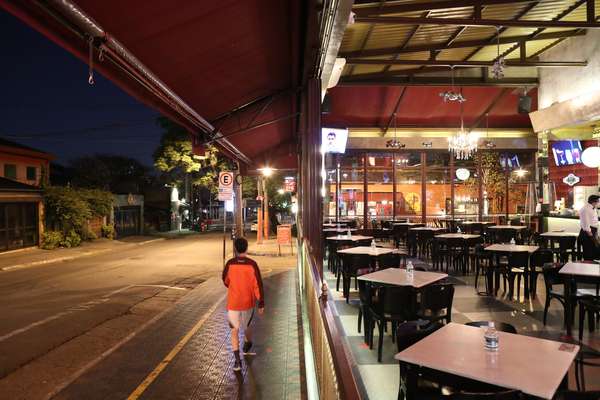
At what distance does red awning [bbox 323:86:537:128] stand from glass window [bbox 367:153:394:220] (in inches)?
79.6

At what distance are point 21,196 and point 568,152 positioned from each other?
23.9 metres

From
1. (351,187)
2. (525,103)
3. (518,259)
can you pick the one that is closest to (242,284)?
(518,259)

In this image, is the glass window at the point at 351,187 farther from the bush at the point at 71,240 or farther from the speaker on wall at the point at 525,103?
the bush at the point at 71,240

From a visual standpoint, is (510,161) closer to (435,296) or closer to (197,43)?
(435,296)

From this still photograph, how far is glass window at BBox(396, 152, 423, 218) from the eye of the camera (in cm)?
2081

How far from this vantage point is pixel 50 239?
67.8 ft

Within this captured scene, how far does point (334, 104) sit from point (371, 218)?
6012mm

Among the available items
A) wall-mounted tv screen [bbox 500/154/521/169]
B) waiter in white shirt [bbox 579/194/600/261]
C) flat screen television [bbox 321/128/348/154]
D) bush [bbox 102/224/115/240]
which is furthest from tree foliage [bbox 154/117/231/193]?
waiter in white shirt [bbox 579/194/600/261]

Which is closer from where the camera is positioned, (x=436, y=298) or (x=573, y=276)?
(x=436, y=298)

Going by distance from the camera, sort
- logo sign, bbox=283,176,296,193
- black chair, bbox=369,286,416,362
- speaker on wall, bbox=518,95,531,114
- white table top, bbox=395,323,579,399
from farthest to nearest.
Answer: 1. logo sign, bbox=283,176,296,193
2. speaker on wall, bbox=518,95,531,114
3. black chair, bbox=369,286,416,362
4. white table top, bbox=395,323,579,399

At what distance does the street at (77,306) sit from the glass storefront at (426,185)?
653 centimetres

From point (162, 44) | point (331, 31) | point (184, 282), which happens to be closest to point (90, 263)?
point (184, 282)

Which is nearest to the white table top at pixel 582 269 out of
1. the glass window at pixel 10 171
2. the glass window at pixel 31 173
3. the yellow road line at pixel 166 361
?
the yellow road line at pixel 166 361

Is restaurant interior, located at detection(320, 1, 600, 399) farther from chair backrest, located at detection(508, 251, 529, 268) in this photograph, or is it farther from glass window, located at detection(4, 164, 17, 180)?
glass window, located at detection(4, 164, 17, 180)
